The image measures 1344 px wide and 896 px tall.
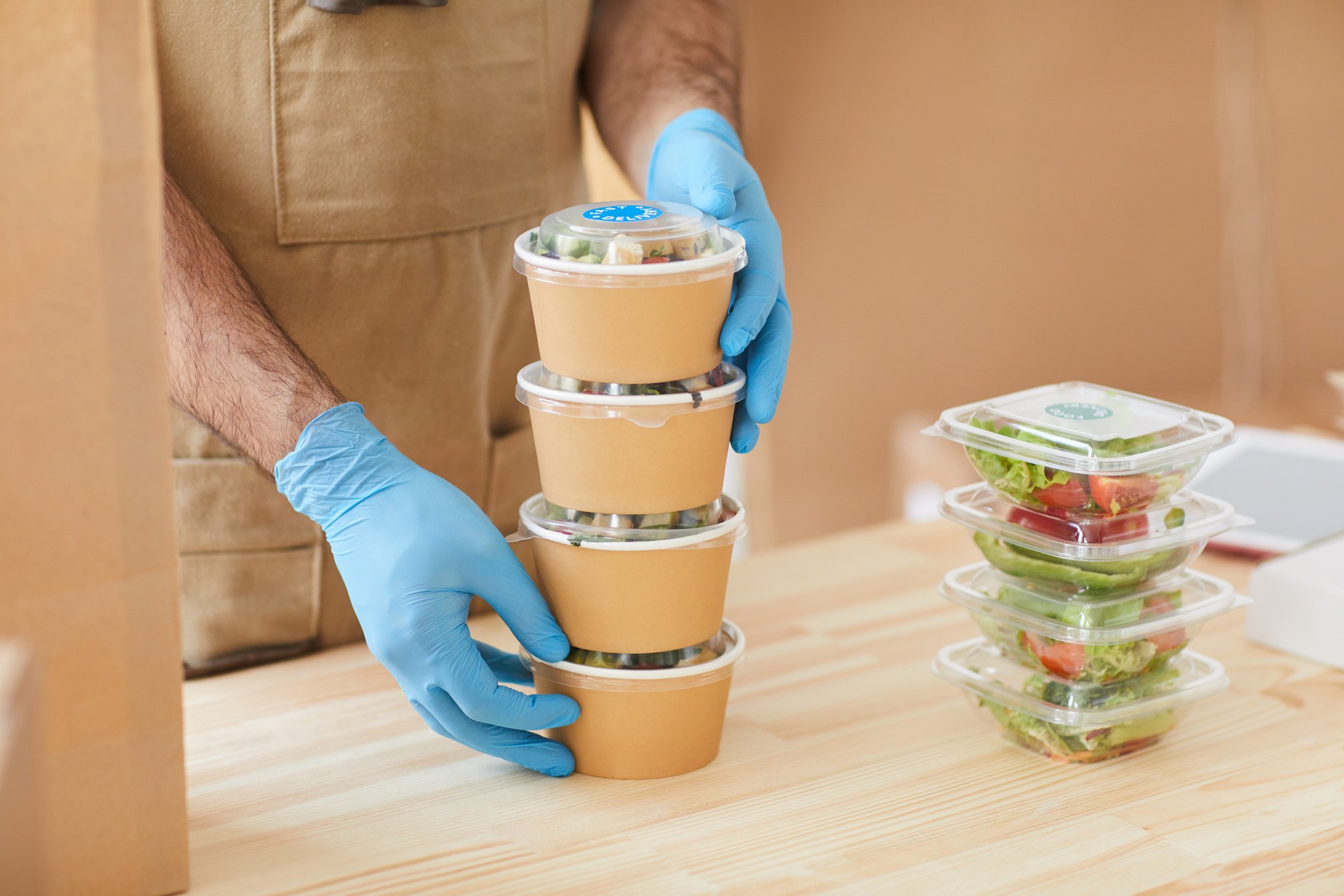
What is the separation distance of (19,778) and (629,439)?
1.37 feet

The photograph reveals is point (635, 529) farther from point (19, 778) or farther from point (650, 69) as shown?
point (650, 69)

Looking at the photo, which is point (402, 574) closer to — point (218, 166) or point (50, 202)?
point (50, 202)

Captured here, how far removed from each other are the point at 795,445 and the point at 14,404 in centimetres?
217

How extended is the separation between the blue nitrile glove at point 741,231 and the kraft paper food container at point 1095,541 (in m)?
0.17

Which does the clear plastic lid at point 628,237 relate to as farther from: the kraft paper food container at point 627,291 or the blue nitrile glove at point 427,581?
the blue nitrile glove at point 427,581

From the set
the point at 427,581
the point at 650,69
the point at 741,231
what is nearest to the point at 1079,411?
the point at 741,231

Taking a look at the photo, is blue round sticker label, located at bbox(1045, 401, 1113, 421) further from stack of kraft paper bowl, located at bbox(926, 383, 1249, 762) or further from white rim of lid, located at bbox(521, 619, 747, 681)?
white rim of lid, located at bbox(521, 619, 747, 681)

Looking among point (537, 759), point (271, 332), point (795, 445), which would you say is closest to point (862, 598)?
point (537, 759)

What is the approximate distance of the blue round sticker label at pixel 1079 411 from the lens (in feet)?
3.08

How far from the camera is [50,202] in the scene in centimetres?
70

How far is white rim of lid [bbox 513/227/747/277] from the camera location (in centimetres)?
83

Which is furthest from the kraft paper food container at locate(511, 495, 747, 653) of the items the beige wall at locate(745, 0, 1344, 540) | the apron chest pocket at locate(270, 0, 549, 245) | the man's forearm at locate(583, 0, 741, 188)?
the beige wall at locate(745, 0, 1344, 540)

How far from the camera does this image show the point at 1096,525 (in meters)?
0.91

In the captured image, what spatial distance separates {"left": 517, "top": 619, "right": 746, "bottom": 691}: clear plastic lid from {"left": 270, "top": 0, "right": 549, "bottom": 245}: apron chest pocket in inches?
19.2
